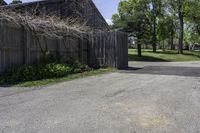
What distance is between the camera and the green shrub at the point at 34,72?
11.3 meters

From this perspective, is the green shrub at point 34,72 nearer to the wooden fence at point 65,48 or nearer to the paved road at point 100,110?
the wooden fence at point 65,48

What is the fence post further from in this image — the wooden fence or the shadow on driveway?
the shadow on driveway

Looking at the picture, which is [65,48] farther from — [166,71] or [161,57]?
[161,57]

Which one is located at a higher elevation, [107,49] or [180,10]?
[180,10]

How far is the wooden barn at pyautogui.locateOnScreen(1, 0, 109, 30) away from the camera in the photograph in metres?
20.2

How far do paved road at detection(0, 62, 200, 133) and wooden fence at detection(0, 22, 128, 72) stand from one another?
3.57m

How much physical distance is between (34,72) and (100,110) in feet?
20.4

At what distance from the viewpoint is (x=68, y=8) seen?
66.6ft

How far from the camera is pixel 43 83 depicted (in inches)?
416

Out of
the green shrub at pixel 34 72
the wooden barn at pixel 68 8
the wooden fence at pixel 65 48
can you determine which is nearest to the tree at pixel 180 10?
the wooden barn at pixel 68 8

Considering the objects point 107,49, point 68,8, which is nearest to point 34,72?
point 107,49

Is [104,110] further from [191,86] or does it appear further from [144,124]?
[191,86]

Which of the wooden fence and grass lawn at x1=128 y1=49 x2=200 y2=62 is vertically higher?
the wooden fence

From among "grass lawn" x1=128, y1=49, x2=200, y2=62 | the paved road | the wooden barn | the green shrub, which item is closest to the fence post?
the green shrub
